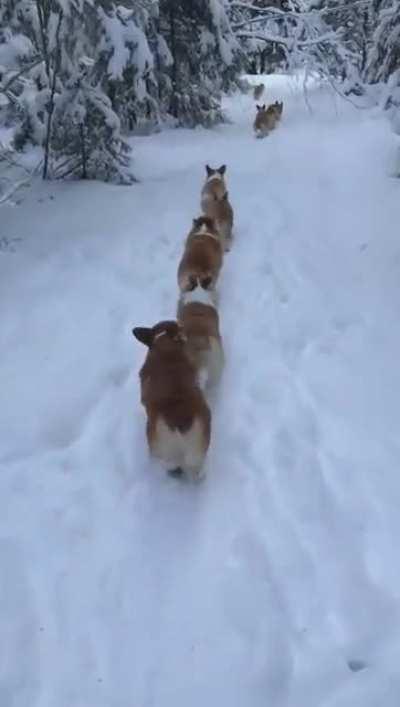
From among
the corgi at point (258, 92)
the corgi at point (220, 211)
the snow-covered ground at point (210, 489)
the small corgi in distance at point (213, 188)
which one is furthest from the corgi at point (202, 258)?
the corgi at point (258, 92)

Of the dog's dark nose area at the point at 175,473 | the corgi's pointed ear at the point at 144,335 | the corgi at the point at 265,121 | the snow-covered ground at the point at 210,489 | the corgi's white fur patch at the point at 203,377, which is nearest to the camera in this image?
the snow-covered ground at the point at 210,489

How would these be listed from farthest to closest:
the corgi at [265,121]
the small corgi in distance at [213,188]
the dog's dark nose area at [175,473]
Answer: the corgi at [265,121] → the small corgi in distance at [213,188] → the dog's dark nose area at [175,473]

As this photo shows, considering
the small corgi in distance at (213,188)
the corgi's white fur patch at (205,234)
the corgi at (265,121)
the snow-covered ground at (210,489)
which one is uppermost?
the corgi at (265,121)

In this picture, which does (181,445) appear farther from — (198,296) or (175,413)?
(198,296)

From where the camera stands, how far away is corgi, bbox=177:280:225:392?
4.58m

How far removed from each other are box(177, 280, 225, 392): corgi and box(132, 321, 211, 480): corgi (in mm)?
353

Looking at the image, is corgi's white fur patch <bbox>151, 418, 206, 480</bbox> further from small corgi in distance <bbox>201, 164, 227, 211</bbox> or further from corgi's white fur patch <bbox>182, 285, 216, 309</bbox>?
small corgi in distance <bbox>201, 164, 227, 211</bbox>

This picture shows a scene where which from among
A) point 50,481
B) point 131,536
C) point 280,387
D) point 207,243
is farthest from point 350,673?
point 207,243

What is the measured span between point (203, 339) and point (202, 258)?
1.64 meters

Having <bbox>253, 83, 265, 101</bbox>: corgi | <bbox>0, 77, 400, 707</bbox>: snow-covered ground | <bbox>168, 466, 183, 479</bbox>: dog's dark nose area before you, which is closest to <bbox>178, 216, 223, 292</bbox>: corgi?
<bbox>0, 77, 400, 707</bbox>: snow-covered ground

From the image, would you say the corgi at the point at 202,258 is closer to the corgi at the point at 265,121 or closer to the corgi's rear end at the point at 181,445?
the corgi's rear end at the point at 181,445

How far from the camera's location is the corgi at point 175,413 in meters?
3.68

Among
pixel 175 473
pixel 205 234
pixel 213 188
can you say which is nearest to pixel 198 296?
pixel 205 234

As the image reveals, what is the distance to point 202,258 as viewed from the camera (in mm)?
6066
